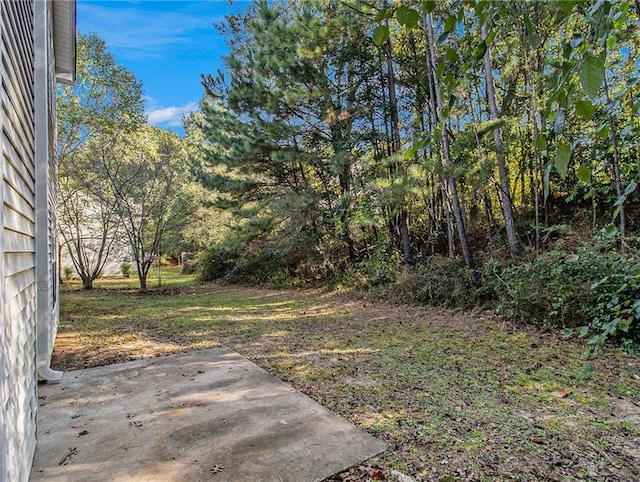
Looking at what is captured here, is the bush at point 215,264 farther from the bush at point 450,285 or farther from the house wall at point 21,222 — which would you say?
the house wall at point 21,222

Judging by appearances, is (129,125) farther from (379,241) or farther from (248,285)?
(379,241)

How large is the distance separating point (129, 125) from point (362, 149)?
869 centimetres

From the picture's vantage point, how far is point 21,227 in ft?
6.63

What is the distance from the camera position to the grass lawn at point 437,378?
199 centimetres

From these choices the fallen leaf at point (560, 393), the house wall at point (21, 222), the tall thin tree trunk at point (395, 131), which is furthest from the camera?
the tall thin tree trunk at point (395, 131)

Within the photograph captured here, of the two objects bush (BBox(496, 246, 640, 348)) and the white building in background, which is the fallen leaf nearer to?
bush (BBox(496, 246, 640, 348))

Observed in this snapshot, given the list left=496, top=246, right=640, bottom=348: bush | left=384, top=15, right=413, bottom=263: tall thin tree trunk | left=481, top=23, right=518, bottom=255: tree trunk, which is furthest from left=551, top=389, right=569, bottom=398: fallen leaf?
left=384, top=15, right=413, bottom=263: tall thin tree trunk

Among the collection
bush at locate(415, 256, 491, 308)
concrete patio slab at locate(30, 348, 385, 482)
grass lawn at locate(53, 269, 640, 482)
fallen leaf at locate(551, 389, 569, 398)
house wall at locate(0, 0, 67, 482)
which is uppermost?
house wall at locate(0, 0, 67, 482)

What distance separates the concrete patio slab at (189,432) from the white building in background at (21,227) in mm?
249

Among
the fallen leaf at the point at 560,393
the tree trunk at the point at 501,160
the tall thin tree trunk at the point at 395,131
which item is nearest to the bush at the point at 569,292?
the tree trunk at the point at 501,160

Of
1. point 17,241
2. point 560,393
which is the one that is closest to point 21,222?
point 17,241

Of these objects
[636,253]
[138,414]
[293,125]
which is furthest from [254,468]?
[293,125]

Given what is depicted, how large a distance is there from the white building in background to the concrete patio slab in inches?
9.8

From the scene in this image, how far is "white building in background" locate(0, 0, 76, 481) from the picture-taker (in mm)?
1507
